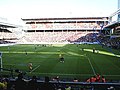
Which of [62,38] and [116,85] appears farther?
[62,38]

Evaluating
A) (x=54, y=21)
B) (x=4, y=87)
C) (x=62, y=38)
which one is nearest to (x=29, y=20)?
(x=54, y=21)

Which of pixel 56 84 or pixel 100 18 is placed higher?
pixel 100 18

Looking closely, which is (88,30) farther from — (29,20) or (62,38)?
(29,20)

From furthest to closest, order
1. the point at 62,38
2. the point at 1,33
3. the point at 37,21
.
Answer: the point at 37,21
the point at 62,38
the point at 1,33

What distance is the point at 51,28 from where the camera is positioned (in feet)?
388

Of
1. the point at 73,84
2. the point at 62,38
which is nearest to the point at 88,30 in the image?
the point at 62,38

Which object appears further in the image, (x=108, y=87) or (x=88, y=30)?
(x=88, y=30)

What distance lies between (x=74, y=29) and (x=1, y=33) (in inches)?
1526

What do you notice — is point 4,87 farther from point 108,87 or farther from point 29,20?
point 29,20

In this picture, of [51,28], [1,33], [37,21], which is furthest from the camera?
[37,21]

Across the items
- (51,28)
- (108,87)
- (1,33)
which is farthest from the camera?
(51,28)

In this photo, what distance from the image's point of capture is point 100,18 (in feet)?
400

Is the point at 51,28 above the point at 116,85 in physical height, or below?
above

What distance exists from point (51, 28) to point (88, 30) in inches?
764
